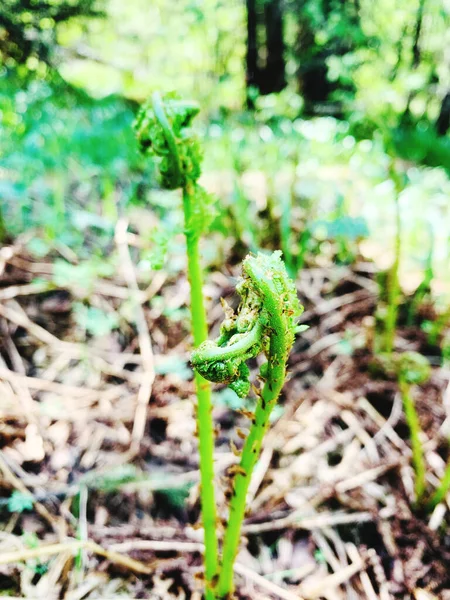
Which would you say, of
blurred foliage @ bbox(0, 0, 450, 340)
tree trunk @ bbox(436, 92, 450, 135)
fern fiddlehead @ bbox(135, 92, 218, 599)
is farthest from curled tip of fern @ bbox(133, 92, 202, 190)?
tree trunk @ bbox(436, 92, 450, 135)

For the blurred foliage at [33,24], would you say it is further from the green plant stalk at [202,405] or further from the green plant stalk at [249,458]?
the green plant stalk at [249,458]

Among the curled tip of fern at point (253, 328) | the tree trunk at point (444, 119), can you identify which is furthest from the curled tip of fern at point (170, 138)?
the tree trunk at point (444, 119)

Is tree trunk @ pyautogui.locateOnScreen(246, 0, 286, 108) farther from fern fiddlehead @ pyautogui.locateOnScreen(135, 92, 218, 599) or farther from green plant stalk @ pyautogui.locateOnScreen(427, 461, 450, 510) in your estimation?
green plant stalk @ pyautogui.locateOnScreen(427, 461, 450, 510)

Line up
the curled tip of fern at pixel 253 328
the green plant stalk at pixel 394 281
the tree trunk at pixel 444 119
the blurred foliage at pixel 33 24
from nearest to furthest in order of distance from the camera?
the curled tip of fern at pixel 253 328 → the green plant stalk at pixel 394 281 → the blurred foliage at pixel 33 24 → the tree trunk at pixel 444 119

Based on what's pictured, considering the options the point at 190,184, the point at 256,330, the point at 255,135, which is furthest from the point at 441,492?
the point at 255,135

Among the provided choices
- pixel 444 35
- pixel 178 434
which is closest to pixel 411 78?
pixel 444 35

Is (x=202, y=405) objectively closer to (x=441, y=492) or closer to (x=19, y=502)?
(x=19, y=502)

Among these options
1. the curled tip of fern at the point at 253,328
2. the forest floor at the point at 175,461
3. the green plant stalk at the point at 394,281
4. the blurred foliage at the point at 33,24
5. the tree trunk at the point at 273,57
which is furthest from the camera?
the tree trunk at the point at 273,57
